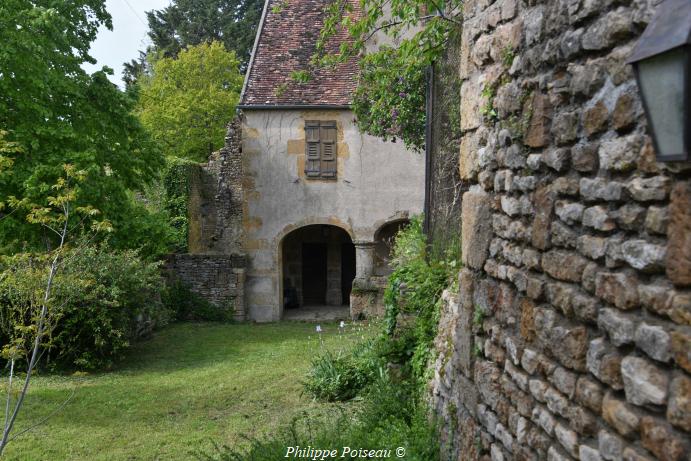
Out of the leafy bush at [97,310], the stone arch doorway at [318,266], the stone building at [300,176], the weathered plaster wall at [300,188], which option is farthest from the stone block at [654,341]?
the stone arch doorway at [318,266]

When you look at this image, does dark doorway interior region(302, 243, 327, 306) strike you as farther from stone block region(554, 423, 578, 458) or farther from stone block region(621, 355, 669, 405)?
stone block region(621, 355, 669, 405)

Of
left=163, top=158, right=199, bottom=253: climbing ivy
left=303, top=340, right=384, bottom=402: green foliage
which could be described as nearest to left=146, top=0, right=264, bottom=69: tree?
left=163, top=158, right=199, bottom=253: climbing ivy

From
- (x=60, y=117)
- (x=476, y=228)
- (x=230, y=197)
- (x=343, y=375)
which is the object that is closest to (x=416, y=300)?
(x=343, y=375)

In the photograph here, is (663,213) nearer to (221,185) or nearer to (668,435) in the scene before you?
(668,435)

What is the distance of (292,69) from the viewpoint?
623 inches

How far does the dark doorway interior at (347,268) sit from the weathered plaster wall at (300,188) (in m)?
3.02

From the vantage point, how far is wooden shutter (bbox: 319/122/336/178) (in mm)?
15773

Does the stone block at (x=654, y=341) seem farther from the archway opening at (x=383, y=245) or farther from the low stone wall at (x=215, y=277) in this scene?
the low stone wall at (x=215, y=277)

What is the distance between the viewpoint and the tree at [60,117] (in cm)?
1073

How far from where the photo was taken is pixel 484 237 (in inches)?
136

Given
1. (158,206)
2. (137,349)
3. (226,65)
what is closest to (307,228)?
(158,206)

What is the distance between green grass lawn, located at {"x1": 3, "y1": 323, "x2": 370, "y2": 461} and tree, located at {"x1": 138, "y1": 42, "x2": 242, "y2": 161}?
566 inches

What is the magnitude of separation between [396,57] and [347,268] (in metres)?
11.0

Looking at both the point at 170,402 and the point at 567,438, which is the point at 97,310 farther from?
the point at 567,438
